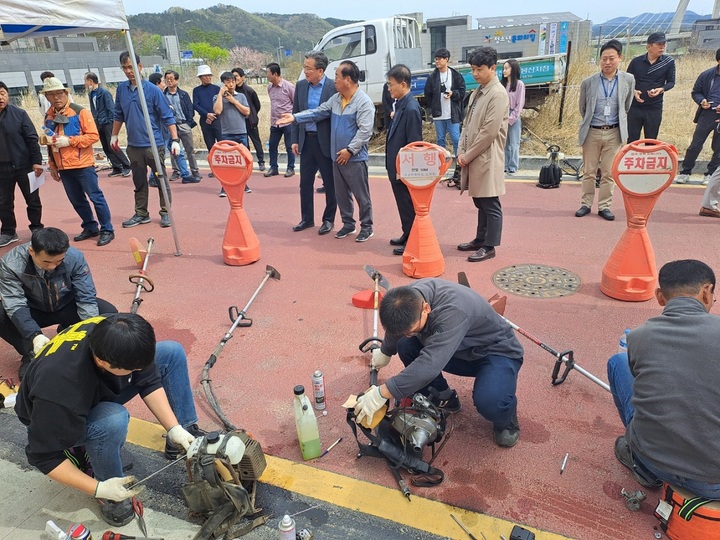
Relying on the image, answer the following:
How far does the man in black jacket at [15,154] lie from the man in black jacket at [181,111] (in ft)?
9.52

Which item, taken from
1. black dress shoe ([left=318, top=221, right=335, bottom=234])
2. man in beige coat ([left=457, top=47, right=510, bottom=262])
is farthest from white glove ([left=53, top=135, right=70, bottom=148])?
man in beige coat ([left=457, top=47, right=510, bottom=262])

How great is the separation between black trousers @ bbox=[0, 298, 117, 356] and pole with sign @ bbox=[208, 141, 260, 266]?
187cm

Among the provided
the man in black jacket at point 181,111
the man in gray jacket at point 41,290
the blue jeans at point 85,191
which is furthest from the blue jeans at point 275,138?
the man in gray jacket at point 41,290

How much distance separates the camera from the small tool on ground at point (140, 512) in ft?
7.32

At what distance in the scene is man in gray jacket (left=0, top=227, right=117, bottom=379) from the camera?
3055mm

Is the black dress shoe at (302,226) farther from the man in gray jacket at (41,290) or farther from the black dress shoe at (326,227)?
the man in gray jacket at (41,290)

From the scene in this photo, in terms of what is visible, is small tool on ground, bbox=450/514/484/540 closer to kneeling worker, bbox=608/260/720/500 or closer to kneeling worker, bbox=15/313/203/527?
kneeling worker, bbox=608/260/720/500

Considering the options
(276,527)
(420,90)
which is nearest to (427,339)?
(276,527)

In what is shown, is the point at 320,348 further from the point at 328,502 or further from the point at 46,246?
the point at 46,246

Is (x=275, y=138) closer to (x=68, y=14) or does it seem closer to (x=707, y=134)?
(x=68, y=14)

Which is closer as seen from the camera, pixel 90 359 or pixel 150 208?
pixel 90 359

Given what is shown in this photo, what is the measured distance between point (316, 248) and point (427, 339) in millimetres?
3418

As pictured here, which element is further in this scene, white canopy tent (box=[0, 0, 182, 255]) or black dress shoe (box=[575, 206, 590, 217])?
black dress shoe (box=[575, 206, 590, 217])

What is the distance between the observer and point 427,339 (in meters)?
2.51
